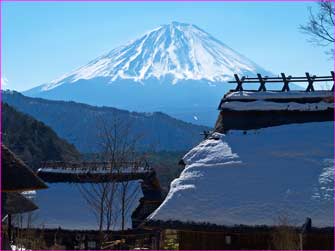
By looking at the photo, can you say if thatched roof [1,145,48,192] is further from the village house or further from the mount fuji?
the mount fuji

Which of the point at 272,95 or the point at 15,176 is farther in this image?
the point at 272,95

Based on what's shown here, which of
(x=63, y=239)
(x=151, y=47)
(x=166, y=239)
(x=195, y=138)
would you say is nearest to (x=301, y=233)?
(x=166, y=239)

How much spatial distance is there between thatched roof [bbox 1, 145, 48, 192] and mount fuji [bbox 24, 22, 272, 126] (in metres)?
115

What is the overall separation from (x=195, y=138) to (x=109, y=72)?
208 ft

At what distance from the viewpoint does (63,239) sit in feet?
73.3

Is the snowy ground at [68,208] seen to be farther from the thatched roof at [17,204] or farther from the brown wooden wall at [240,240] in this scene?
the brown wooden wall at [240,240]

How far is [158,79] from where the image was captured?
150 m

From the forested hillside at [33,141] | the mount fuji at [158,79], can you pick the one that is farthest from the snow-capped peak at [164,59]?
the forested hillside at [33,141]

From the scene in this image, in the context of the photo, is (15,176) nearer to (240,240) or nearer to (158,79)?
(240,240)

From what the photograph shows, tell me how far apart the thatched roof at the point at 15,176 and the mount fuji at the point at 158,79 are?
115 meters

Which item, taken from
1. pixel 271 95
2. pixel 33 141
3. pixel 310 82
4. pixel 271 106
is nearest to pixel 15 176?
pixel 271 106

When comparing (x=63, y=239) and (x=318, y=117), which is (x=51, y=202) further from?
(x=318, y=117)

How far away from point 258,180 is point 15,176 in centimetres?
546

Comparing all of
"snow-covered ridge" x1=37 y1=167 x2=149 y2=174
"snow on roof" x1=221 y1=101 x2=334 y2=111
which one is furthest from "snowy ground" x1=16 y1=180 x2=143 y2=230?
"snow on roof" x1=221 y1=101 x2=334 y2=111
